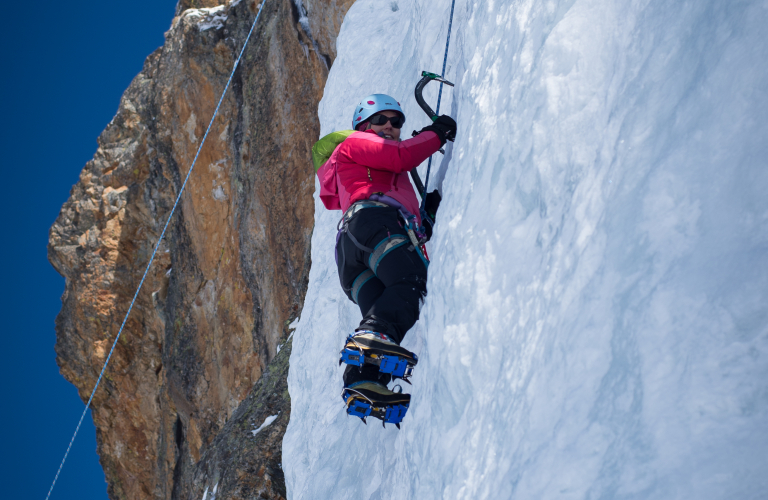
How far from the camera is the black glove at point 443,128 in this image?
2.82m

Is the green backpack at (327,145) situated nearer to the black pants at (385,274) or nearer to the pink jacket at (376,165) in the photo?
the pink jacket at (376,165)

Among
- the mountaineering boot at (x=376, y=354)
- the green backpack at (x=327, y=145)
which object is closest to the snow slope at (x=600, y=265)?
the mountaineering boot at (x=376, y=354)

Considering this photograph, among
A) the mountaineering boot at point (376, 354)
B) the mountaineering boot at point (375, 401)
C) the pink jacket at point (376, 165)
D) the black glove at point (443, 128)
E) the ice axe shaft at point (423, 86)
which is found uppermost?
the ice axe shaft at point (423, 86)

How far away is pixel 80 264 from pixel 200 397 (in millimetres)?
4746

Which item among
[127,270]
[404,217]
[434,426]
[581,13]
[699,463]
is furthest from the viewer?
[127,270]

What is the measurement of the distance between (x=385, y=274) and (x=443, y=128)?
74 cm

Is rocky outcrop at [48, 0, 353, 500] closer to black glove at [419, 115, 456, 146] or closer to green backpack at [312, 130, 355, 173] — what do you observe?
green backpack at [312, 130, 355, 173]

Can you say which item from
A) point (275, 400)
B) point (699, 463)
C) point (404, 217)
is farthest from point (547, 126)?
point (275, 400)

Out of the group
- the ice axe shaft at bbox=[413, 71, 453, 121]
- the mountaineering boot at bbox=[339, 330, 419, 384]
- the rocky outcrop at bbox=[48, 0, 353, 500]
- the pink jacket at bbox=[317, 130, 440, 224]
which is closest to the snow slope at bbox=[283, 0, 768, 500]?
the mountaineering boot at bbox=[339, 330, 419, 384]

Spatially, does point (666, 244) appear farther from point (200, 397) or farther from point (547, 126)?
point (200, 397)

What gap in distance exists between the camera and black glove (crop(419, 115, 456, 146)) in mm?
2824

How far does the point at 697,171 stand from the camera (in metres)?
1.23

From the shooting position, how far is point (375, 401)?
235cm

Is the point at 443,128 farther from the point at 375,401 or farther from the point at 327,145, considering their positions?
the point at 375,401
